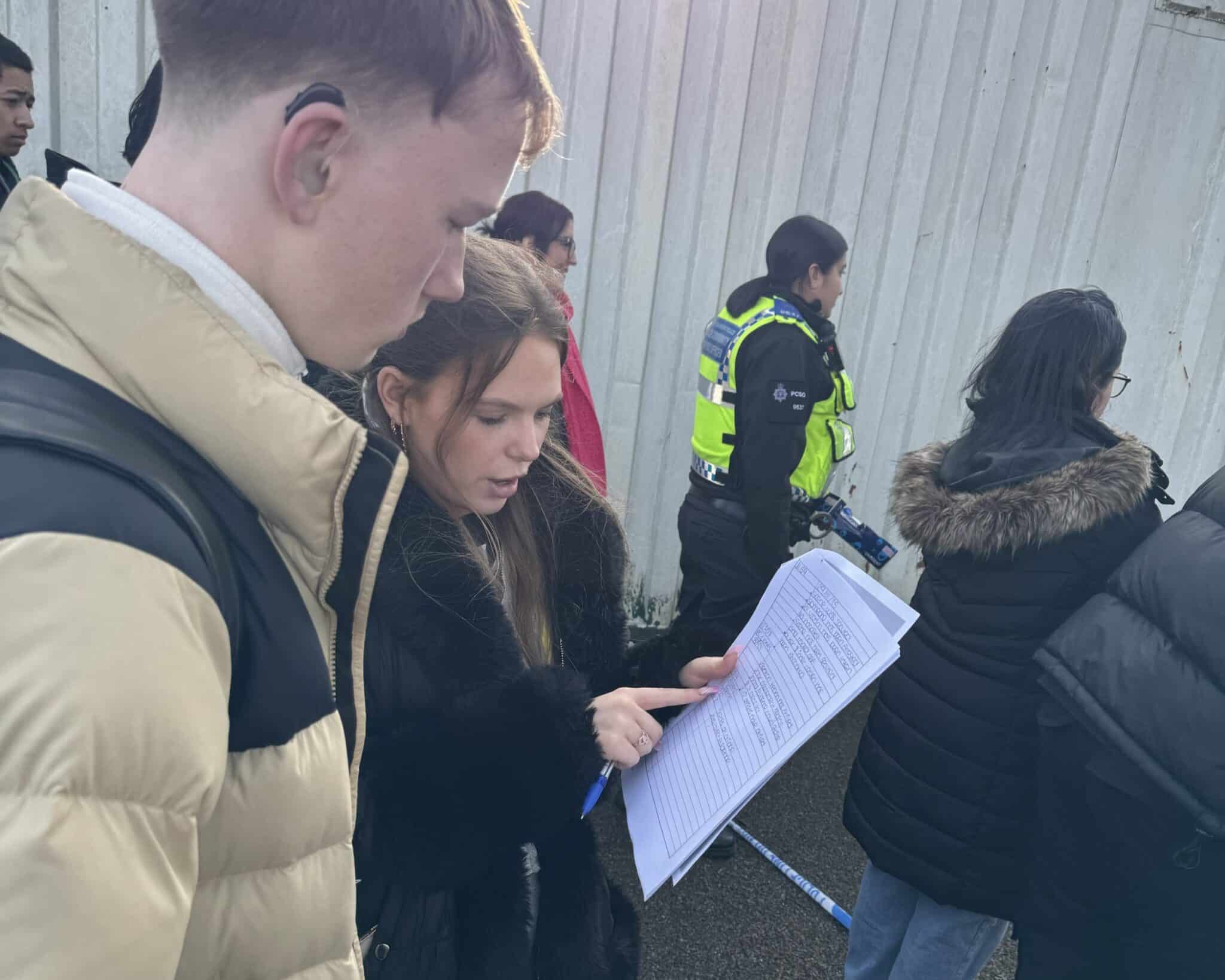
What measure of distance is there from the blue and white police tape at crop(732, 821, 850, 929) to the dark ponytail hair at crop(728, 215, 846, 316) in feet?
6.25

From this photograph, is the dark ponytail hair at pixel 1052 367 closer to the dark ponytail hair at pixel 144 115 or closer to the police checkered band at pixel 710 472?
the police checkered band at pixel 710 472

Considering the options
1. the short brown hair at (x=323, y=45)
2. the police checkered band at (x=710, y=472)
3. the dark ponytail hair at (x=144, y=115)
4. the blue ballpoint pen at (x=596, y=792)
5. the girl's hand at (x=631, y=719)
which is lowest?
the police checkered band at (x=710, y=472)

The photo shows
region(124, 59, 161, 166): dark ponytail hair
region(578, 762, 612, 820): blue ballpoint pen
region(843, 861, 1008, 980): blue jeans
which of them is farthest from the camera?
region(843, 861, 1008, 980): blue jeans

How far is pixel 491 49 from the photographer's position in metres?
0.70

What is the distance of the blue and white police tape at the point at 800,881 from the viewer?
111 inches

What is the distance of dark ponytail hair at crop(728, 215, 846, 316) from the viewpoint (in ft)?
10.3

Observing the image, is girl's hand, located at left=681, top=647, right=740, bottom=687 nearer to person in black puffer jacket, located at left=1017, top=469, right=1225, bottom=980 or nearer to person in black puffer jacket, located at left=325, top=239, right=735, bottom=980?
person in black puffer jacket, located at left=325, top=239, right=735, bottom=980

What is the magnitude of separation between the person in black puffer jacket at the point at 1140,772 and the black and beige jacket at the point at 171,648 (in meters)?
1.42

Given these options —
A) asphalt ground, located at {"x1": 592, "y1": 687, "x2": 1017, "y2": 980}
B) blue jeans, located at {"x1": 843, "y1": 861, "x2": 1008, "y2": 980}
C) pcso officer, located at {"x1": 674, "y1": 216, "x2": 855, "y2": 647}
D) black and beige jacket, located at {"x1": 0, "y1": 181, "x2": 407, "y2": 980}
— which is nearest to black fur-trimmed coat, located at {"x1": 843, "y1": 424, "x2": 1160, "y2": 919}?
blue jeans, located at {"x1": 843, "y1": 861, "x2": 1008, "y2": 980}

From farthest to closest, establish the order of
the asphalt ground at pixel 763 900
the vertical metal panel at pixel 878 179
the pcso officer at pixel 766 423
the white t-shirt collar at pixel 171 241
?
the vertical metal panel at pixel 878 179, the pcso officer at pixel 766 423, the asphalt ground at pixel 763 900, the white t-shirt collar at pixel 171 241

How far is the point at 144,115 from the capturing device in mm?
1720

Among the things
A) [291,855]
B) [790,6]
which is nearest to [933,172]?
[790,6]

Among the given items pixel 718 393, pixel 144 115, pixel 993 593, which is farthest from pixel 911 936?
pixel 144 115

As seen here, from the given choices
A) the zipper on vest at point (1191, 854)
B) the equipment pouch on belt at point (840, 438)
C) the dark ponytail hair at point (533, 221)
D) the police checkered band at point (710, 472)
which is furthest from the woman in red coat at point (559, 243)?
the zipper on vest at point (1191, 854)
